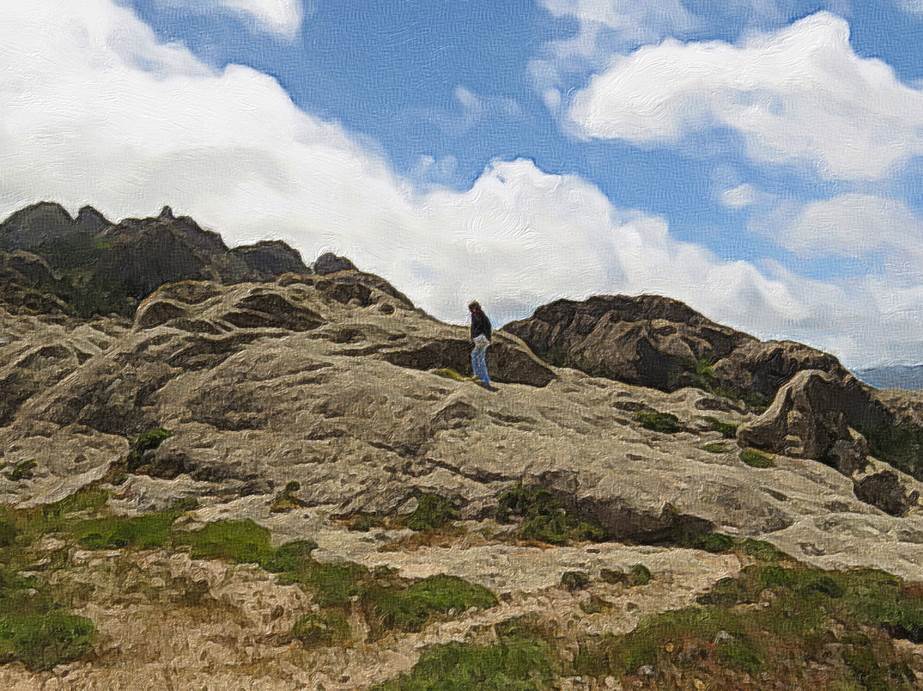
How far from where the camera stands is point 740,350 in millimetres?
136500

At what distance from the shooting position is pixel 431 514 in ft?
86.4

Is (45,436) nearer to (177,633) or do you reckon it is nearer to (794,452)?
(177,633)

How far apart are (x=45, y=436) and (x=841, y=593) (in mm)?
35859

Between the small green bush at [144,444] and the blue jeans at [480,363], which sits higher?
the blue jeans at [480,363]

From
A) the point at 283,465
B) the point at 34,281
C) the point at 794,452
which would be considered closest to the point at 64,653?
the point at 283,465

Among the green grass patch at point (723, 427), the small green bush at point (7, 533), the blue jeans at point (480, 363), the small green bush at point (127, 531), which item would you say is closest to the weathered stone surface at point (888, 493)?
the green grass patch at point (723, 427)

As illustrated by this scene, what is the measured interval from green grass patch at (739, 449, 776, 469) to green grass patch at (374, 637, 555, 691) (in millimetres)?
22694

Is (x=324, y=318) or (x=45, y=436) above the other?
(x=324, y=318)

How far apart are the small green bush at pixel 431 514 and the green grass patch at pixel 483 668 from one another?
9981 millimetres

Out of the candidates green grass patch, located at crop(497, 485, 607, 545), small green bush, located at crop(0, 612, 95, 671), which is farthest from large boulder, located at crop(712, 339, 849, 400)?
small green bush, located at crop(0, 612, 95, 671)

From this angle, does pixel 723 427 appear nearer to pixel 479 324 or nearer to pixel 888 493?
pixel 888 493

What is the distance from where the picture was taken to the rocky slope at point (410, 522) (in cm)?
1535

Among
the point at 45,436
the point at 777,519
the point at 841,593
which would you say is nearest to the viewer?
the point at 841,593

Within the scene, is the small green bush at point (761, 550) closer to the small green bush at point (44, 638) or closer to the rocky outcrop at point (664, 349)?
the small green bush at point (44, 638)
